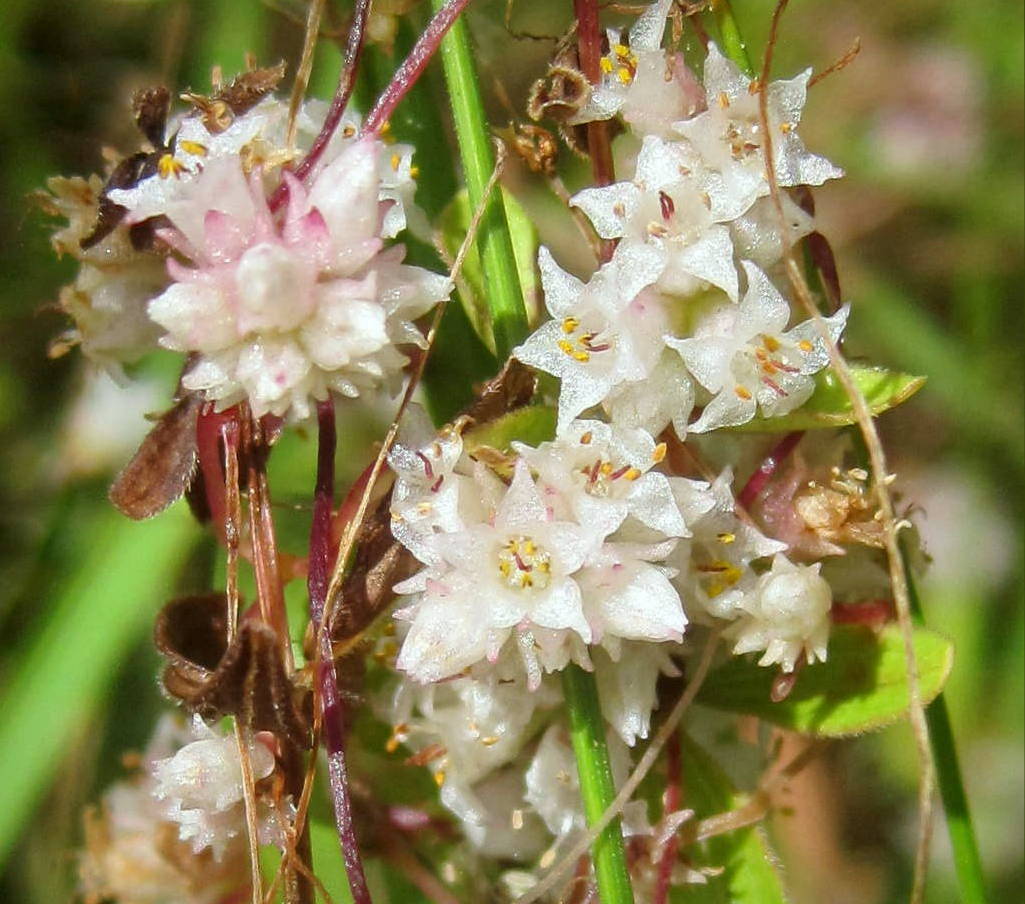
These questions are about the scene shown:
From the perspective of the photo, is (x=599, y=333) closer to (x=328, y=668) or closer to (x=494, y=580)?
(x=494, y=580)

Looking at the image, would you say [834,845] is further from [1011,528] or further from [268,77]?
[268,77]

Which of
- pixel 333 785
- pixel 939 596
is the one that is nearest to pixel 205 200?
pixel 333 785

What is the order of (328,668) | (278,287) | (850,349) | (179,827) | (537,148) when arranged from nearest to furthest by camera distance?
(278,287) → (328,668) → (537,148) → (179,827) → (850,349)

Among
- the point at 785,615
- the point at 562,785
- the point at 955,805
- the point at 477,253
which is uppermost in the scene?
the point at 477,253

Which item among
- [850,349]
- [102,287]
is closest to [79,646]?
[102,287]

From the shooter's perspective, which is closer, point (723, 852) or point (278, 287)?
point (278, 287)

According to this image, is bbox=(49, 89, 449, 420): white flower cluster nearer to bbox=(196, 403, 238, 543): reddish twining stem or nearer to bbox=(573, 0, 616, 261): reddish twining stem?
bbox=(196, 403, 238, 543): reddish twining stem

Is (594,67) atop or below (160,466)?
atop
